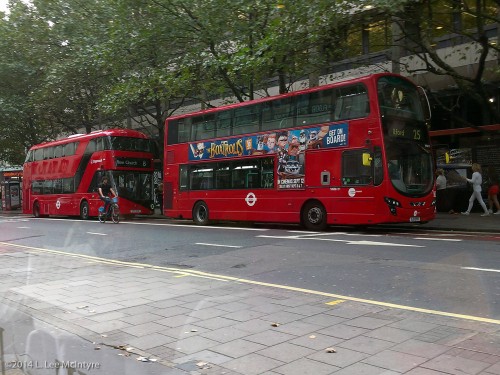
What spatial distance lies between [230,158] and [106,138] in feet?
28.2

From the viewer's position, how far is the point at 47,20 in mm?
24531

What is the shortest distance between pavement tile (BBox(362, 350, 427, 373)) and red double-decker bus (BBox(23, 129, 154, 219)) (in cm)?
1964

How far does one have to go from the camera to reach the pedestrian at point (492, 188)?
1655 centimetres

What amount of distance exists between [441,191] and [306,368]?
1704cm

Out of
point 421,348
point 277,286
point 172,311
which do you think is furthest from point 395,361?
point 277,286

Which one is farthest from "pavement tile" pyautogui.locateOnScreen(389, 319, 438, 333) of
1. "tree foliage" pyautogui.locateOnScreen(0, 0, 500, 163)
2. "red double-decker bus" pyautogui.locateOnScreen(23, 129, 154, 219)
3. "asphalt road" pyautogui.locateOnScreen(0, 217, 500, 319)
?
"red double-decker bus" pyautogui.locateOnScreen(23, 129, 154, 219)

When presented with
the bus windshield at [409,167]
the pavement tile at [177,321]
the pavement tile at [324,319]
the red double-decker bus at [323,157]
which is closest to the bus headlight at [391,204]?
the red double-decker bus at [323,157]

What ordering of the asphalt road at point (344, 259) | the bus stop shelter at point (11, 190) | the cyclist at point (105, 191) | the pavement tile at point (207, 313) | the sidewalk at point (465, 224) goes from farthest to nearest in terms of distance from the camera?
the bus stop shelter at point (11, 190)
the cyclist at point (105, 191)
the sidewalk at point (465, 224)
the asphalt road at point (344, 259)
the pavement tile at point (207, 313)

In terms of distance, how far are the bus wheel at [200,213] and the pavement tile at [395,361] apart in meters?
14.1

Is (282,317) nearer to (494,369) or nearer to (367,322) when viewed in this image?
(367,322)

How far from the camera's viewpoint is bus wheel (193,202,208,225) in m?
17.7

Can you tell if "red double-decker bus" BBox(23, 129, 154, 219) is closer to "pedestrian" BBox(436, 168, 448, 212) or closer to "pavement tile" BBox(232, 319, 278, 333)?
"pedestrian" BBox(436, 168, 448, 212)

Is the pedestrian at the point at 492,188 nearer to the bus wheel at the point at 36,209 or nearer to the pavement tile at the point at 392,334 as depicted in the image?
the pavement tile at the point at 392,334

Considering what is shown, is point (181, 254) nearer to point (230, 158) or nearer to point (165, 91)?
point (230, 158)
